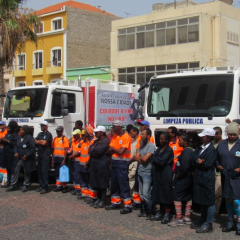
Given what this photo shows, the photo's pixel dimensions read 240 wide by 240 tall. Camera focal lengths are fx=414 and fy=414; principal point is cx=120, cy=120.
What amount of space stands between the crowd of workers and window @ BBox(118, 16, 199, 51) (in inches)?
716

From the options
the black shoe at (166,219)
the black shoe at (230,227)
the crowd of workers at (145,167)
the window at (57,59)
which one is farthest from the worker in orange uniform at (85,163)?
the window at (57,59)

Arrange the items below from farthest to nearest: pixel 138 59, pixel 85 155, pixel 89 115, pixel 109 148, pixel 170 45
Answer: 1. pixel 138 59
2. pixel 170 45
3. pixel 89 115
4. pixel 85 155
5. pixel 109 148

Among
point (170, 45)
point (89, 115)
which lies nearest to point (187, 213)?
point (89, 115)

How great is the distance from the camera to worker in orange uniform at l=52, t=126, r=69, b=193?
34.2 feet

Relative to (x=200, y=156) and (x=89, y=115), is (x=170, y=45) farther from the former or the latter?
(x=200, y=156)

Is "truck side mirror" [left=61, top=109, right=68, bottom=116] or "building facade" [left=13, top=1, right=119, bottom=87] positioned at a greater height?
"building facade" [left=13, top=1, right=119, bottom=87]

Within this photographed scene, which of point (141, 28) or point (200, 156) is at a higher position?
point (141, 28)

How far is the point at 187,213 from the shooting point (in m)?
7.29

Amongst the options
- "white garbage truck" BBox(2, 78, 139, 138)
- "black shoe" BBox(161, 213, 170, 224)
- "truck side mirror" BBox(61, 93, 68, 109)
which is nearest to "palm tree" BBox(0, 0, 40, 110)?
"white garbage truck" BBox(2, 78, 139, 138)

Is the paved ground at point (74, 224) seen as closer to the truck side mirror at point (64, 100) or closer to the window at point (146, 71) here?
the truck side mirror at point (64, 100)

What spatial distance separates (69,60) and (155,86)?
83.7 ft

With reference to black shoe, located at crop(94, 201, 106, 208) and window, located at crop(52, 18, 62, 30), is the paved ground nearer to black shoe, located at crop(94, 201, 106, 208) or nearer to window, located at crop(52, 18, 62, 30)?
black shoe, located at crop(94, 201, 106, 208)

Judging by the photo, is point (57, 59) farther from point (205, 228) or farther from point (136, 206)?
point (205, 228)

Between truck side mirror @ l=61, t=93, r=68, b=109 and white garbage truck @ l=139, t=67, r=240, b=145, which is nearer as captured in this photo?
white garbage truck @ l=139, t=67, r=240, b=145
